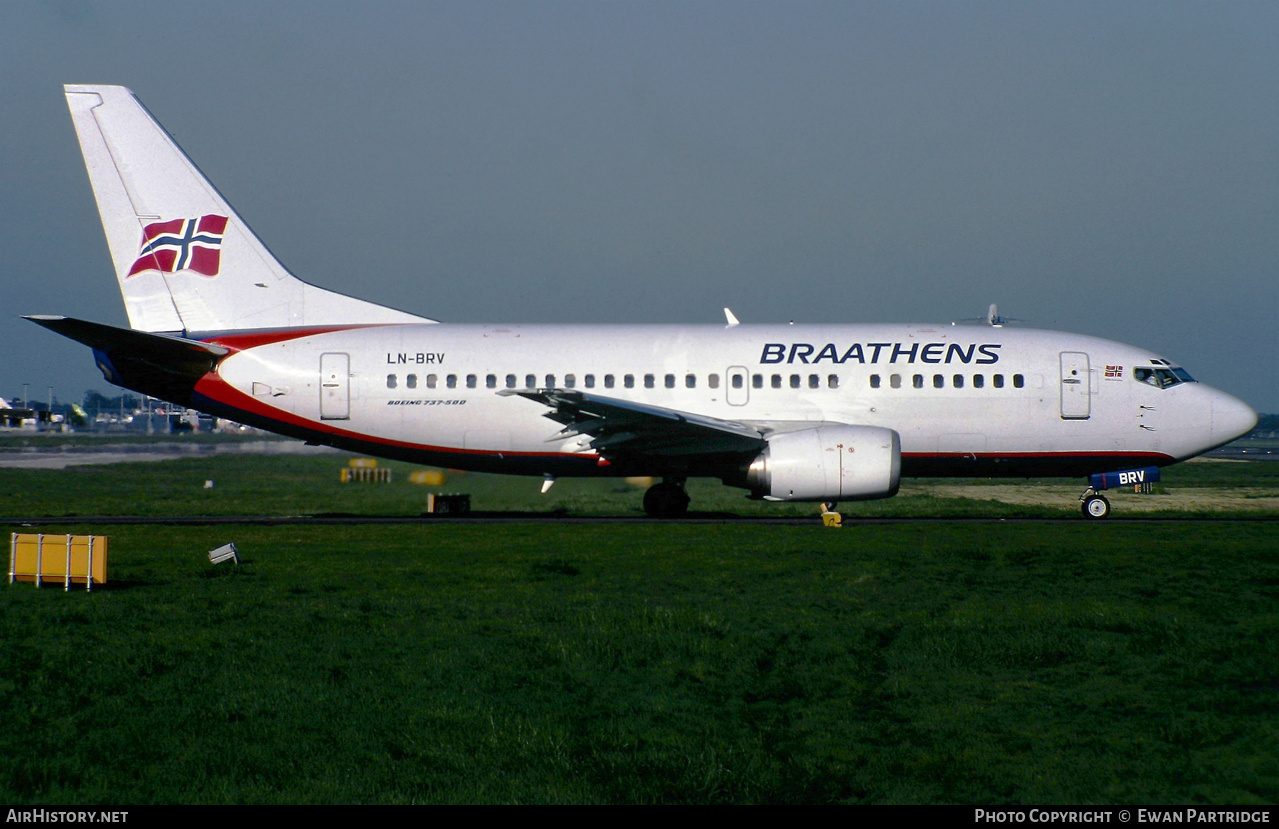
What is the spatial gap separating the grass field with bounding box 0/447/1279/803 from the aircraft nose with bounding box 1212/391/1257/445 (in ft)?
23.9

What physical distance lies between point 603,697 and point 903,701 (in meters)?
2.51

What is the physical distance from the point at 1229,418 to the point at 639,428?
44.9ft

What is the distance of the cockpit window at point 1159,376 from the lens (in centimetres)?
2430

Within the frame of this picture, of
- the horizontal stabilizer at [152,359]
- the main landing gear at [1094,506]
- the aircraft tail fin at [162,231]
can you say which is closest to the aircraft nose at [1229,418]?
the main landing gear at [1094,506]

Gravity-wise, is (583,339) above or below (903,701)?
above

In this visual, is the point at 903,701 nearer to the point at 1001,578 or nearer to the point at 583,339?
the point at 1001,578

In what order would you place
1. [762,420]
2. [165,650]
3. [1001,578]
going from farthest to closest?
[762,420] < [1001,578] < [165,650]

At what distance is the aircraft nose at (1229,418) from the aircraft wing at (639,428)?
34.8 ft

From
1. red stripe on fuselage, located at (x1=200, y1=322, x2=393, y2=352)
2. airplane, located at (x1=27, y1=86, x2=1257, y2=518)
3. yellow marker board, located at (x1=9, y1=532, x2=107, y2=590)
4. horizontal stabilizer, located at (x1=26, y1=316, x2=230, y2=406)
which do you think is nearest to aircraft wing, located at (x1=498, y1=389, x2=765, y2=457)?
airplane, located at (x1=27, y1=86, x2=1257, y2=518)

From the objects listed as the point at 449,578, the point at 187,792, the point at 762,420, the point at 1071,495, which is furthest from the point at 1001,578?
the point at 1071,495

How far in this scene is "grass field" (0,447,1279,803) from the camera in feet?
22.9

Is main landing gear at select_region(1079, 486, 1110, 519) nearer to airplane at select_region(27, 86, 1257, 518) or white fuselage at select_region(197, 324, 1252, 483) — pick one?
airplane at select_region(27, 86, 1257, 518)

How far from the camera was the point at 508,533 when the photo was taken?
20.9 metres

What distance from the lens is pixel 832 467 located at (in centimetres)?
2188
